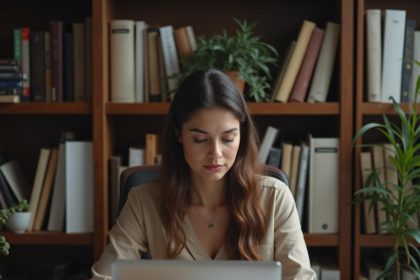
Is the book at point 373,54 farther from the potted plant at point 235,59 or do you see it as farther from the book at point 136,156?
the book at point 136,156

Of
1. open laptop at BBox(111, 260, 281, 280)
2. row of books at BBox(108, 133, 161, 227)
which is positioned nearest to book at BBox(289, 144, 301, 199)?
row of books at BBox(108, 133, 161, 227)

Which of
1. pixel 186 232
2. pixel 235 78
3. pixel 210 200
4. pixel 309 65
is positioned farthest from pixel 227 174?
pixel 309 65

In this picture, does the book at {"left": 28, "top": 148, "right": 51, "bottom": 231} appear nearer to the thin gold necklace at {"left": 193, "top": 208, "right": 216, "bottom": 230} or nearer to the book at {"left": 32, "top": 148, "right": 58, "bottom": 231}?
the book at {"left": 32, "top": 148, "right": 58, "bottom": 231}

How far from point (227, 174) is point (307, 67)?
2.66 ft

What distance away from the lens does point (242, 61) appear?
2.23 m

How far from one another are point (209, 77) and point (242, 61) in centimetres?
65

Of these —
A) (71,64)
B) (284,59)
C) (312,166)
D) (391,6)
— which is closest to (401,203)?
(312,166)

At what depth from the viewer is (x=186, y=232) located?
162 cm

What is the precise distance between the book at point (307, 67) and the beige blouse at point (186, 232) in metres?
0.69

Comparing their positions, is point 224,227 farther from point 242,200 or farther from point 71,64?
point 71,64

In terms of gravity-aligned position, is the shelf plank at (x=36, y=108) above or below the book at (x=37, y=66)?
below

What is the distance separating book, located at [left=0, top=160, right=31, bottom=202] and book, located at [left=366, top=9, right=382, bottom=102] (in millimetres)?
1459

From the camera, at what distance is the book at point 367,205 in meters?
2.25

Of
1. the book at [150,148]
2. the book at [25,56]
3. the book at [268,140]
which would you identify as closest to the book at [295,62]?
the book at [268,140]
